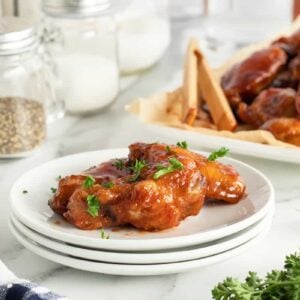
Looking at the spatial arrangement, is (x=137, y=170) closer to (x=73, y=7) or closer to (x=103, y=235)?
(x=103, y=235)

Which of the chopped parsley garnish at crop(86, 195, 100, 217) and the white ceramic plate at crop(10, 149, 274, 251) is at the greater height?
the chopped parsley garnish at crop(86, 195, 100, 217)

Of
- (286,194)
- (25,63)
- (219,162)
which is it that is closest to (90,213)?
(219,162)

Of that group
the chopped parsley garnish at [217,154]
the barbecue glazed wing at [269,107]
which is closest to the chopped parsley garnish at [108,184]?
the chopped parsley garnish at [217,154]

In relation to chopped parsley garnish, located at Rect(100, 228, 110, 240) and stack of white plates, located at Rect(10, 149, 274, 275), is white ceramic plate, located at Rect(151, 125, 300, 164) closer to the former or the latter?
stack of white plates, located at Rect(10, 149, 274, 275)

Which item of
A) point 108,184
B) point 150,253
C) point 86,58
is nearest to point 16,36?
point 86,58

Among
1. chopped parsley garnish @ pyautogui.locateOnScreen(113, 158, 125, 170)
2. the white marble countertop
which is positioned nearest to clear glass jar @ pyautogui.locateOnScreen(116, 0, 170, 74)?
the white marble countertop

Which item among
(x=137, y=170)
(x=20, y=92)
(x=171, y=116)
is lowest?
(x=171, y=116)

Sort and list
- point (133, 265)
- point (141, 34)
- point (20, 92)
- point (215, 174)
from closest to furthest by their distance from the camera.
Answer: point (133, 265) → point (215, 174) → point (20, 92) → point (141, 34)
